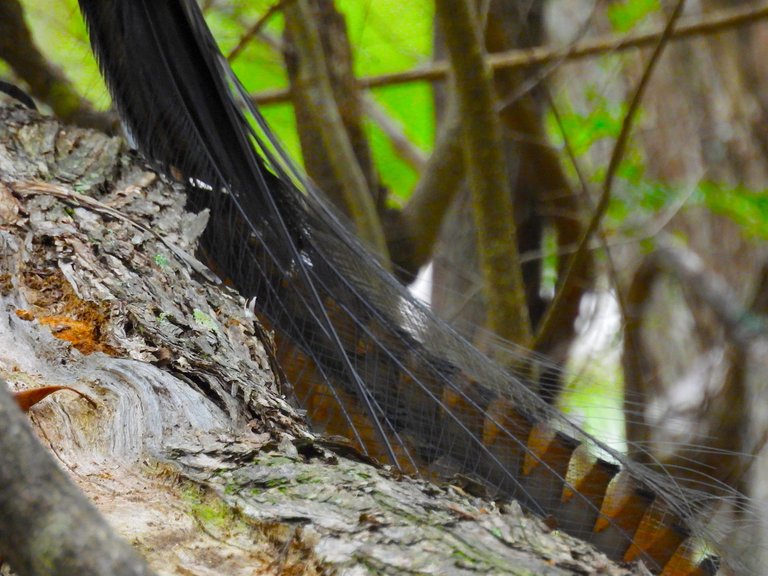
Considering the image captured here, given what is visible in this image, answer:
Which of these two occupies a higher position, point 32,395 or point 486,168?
point 486,168

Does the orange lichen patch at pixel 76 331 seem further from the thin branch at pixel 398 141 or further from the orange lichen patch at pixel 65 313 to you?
the thin branch at pixel 398 141

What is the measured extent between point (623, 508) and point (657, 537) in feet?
0.19

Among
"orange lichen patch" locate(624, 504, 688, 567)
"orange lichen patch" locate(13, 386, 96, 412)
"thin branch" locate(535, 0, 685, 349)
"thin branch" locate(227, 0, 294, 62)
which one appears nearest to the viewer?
"orange lichen patch" locate(13, 386, 96, 412)

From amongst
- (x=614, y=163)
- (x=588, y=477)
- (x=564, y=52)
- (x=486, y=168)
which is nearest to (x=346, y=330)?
(x=588, y=477)

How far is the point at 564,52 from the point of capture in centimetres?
250

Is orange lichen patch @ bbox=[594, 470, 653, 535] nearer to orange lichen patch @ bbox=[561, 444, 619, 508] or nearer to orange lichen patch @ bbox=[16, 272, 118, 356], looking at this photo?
orange lichen patch @ bbox=[561, 444, 619, 508]

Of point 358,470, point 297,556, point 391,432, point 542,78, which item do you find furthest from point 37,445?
point 542,78

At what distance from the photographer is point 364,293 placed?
1440 millimetres

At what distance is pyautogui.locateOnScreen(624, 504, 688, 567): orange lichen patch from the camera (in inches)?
43.8

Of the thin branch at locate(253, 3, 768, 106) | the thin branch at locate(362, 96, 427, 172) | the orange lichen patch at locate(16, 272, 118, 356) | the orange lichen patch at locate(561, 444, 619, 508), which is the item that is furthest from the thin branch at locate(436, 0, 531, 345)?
the thin branch at locate(362, 96, 427, 172)

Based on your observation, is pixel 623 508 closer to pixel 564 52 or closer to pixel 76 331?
pixel 76 331

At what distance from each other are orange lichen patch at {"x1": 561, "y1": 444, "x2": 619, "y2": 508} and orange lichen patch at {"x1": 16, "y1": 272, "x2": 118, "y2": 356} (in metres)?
0.64

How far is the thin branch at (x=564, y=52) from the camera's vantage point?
8.22ft

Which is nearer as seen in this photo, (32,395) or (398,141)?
(32,395)
